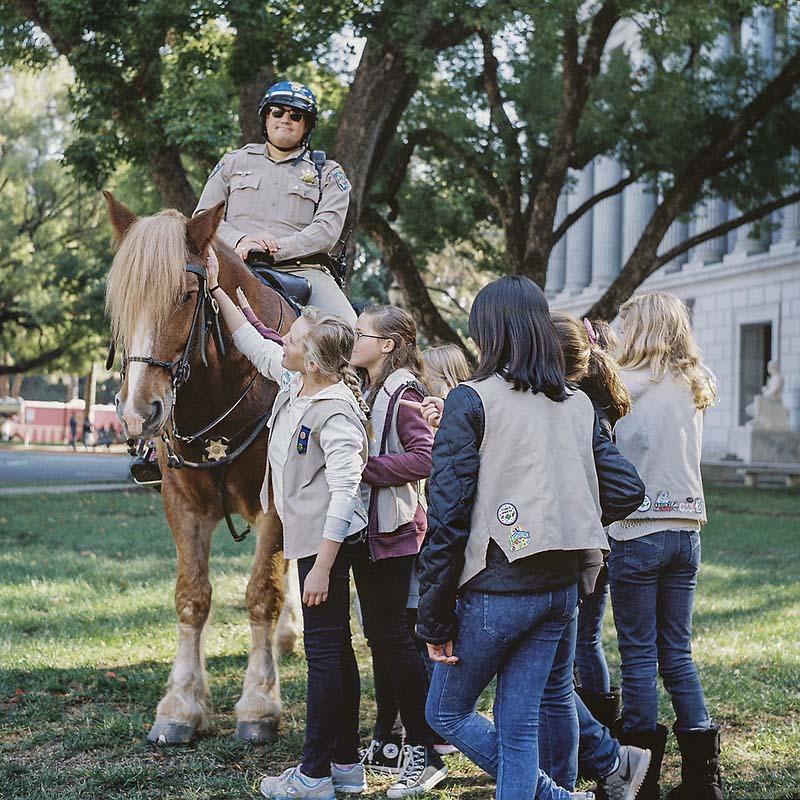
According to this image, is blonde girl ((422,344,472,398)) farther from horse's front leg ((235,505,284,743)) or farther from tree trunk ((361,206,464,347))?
tree trunk ((361,206,464,347))

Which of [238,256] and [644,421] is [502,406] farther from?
[238,256]

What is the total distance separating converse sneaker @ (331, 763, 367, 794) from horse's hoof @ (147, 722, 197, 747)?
89 centimetres

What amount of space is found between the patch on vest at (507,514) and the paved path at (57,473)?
59.7 ft

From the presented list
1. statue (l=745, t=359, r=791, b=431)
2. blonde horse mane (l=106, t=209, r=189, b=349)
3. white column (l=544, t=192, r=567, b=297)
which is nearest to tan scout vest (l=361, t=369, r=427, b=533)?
blonde horse mane (l=106, t=209, r=189, b=349)

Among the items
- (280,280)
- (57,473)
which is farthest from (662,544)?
(57,473)

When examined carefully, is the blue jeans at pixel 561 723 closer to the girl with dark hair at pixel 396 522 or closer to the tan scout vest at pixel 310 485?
the girl with dark hair at pixel 396 522

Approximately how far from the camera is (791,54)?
68.6 ft

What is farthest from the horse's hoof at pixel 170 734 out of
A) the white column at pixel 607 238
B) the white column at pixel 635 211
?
the white column at pixel 607 238

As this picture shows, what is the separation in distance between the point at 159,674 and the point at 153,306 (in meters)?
2.80

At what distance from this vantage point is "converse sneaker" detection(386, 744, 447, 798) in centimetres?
437

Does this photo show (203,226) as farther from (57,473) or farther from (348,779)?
(57,473)

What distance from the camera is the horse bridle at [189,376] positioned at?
438cm

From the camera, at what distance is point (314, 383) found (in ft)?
13.9

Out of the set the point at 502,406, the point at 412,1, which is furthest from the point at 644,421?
the point at 412,1
